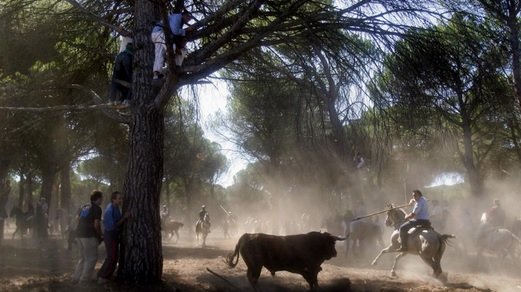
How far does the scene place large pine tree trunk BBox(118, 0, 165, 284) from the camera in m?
8.82

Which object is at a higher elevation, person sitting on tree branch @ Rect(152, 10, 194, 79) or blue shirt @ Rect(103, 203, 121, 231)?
person sitting on tree branch @ Rect(152, 10, 194, 79)

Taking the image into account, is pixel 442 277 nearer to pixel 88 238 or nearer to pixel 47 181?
pixel 88 238

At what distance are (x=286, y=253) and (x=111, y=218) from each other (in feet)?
11.3

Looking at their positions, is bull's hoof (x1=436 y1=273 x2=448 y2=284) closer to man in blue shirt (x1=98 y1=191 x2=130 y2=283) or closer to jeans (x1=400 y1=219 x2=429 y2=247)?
jeans (x1=400 y1=219 x2=429 y2=247)

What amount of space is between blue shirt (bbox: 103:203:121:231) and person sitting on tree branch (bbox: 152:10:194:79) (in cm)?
266

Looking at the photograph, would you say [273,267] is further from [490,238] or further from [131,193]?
[490,238]

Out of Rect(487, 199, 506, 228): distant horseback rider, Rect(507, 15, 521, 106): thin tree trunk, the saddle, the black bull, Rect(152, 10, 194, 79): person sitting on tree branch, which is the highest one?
Rect(152, 10, 194, 79): person sitting on tree branch

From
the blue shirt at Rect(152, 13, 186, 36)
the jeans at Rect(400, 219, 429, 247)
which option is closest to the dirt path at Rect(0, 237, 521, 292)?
the jeans at Rect(400, 219, 429, 247)

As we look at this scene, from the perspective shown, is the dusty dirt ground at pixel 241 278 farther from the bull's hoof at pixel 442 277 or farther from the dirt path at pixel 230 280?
the bull's hoof at pixel 442 277

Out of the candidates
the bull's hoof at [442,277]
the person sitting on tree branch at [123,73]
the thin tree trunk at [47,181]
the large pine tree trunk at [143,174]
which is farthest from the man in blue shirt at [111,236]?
the thin tree trunk at [47,181]

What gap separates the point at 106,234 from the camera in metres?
9.04

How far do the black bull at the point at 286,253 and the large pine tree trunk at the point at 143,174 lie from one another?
1740 mm

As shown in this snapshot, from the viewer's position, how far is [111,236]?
9.05 metres

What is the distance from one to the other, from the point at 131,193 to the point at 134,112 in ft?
5.05
